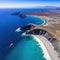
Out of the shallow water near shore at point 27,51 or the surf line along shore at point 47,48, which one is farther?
the shallow water near shore at point 27,51

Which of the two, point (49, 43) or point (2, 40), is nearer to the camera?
A: point (49, 43)

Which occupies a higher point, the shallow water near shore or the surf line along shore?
the surf line along shore

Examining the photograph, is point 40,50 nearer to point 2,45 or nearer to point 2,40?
point 2,45

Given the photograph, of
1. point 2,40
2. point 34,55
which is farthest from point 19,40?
point 34,55

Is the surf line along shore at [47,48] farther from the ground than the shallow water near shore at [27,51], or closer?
farther from the ground

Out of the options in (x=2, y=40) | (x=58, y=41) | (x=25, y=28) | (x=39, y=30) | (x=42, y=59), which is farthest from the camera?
(x=25, y=28)

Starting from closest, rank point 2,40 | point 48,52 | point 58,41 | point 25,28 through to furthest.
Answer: point 48,52 → point 58,41 → point 2,40 → point 25,28

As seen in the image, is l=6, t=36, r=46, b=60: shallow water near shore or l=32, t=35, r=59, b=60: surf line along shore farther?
l=6, t=36, r=46, b=60: shallow water near shore
